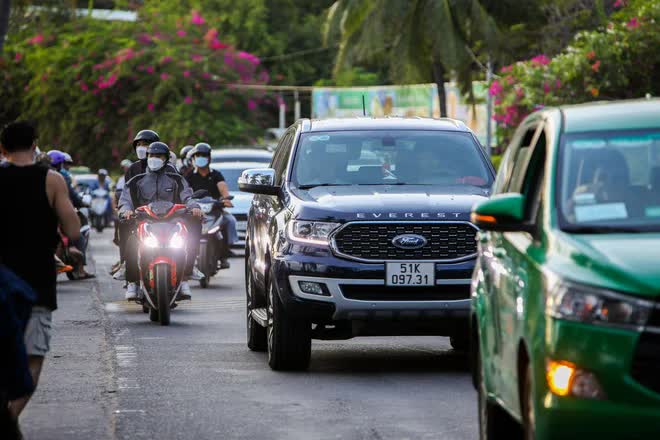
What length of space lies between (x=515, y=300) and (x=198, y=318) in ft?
34.5

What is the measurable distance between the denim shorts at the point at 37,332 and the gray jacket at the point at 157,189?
869 centimetres

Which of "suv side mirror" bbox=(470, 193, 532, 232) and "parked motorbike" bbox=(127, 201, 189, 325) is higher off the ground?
"suv side mirror" bbox=(470, 193, 532, 232)

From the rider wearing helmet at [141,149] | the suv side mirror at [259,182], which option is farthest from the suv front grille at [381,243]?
the rider wearing helmet at [141,149]

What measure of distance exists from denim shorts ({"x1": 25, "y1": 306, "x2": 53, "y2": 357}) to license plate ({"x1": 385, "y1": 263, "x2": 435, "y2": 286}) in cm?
371

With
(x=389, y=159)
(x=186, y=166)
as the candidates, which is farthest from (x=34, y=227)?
(x=186, y=166)

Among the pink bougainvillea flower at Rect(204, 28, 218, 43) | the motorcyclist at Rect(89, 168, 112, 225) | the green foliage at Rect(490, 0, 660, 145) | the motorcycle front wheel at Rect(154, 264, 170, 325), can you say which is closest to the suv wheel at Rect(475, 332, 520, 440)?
the motorcycle front wheel at Rect(154, 264, 170, 325)

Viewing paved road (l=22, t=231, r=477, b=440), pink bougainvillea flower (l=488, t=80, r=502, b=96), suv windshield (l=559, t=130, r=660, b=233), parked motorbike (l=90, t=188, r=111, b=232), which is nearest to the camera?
suv windshield (l=559, t=130, r=660, b=233)

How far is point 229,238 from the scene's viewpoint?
22.6 m

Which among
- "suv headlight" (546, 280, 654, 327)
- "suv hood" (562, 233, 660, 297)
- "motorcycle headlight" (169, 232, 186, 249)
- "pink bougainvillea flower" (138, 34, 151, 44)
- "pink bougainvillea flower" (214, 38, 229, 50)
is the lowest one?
"pink bougainvillea flower" (214, 38, 229, 50)

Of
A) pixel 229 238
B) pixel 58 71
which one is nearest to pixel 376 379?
pixel 229 238

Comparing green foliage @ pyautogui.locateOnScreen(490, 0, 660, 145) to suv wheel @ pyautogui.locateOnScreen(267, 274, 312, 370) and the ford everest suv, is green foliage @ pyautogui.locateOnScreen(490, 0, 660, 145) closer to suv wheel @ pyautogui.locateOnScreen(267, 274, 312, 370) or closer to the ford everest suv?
the ford everest suv

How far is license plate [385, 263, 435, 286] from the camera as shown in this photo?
11727 mm

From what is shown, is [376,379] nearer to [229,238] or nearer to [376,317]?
[376,317]

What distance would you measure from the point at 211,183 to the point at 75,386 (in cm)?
1089
